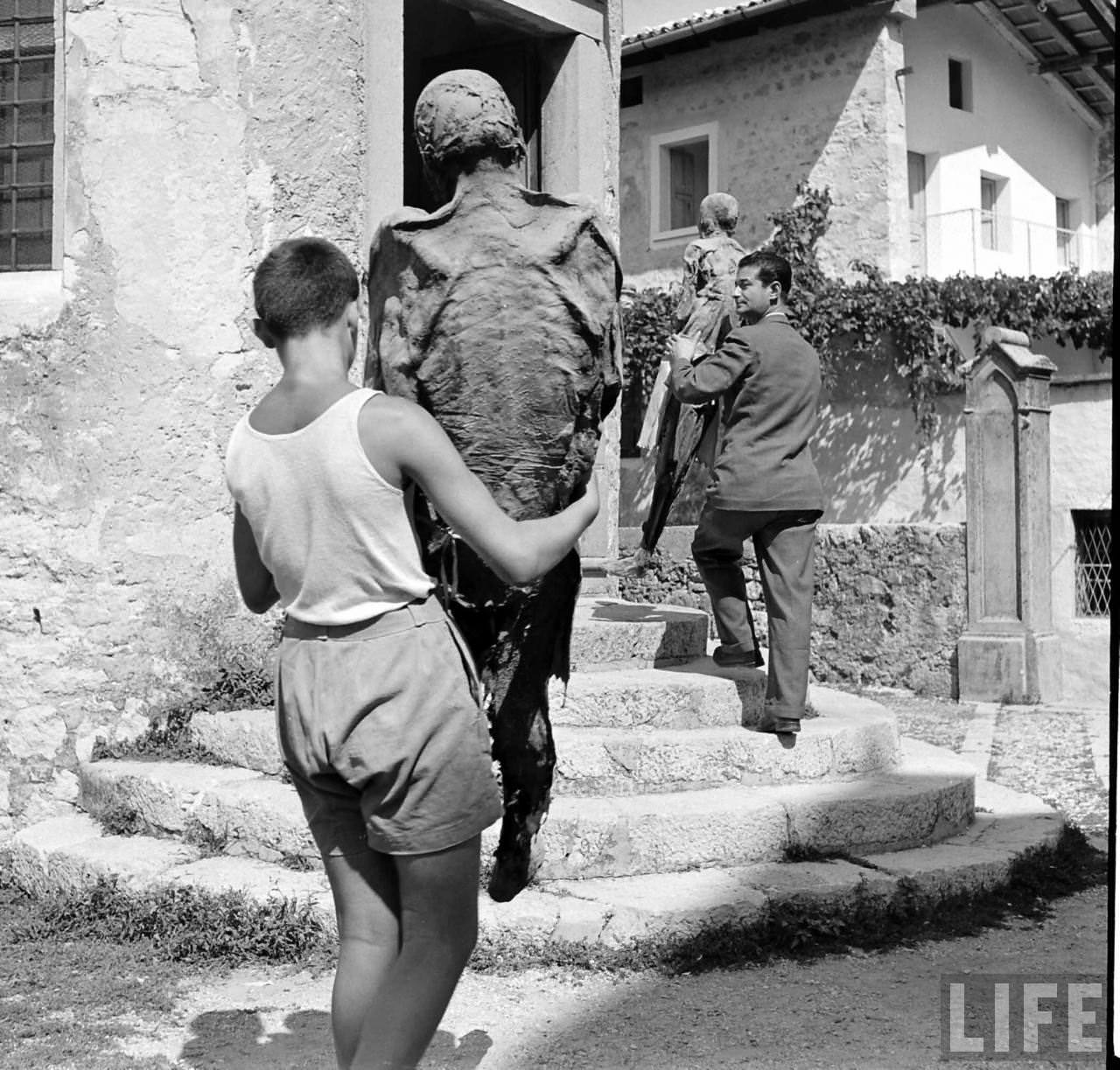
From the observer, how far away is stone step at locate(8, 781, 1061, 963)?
4379mm

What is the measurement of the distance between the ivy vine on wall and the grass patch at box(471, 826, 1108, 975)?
35.1 feet

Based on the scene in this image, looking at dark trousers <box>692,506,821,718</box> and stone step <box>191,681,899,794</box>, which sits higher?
dark trousers <box>692,506,821,718</box>

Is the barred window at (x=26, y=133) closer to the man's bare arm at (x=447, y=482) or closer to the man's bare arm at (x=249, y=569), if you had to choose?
the man's bare arm at (x=249, y=569)

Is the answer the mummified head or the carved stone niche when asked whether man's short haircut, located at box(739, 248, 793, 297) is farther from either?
the carved stone niche

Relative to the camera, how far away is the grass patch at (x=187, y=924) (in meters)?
4.40

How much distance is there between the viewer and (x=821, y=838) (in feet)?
16.6

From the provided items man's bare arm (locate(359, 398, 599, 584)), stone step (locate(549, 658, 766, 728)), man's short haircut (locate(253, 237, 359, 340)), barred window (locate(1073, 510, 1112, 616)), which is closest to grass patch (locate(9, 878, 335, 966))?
stone step (locate(549, 658, 766, 728))

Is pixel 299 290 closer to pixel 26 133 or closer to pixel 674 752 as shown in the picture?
pixel 674 752

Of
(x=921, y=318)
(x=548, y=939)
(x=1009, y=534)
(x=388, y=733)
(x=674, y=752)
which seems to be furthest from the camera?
(x=921, y=318)

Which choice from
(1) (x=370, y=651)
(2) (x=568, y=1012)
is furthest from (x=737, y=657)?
(1) (x=370, y=651)

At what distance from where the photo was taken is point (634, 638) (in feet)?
20.3

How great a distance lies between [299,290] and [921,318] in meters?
13.8

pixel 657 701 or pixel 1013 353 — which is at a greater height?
pixel 1013 353

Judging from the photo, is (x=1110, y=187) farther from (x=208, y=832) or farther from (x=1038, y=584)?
(x=208, y=832)
